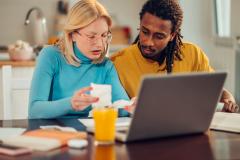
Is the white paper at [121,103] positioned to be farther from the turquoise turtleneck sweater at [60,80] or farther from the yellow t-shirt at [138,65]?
the yellow t-shirt at [138,65]

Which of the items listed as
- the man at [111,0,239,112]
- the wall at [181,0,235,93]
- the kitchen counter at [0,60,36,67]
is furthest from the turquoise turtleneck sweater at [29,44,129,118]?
the wall at [181,0,235,93]

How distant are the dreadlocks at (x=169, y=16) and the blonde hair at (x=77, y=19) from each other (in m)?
0.22

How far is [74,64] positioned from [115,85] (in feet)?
0.61

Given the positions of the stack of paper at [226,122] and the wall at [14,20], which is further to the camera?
the wall at [14,20]

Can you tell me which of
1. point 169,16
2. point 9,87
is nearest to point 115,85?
point 169,16

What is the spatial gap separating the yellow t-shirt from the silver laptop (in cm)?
64

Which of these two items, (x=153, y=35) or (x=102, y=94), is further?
(x=153, y=35)

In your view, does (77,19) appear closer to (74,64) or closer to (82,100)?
(74,64)

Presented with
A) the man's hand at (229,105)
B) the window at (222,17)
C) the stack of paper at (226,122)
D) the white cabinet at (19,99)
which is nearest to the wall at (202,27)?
the window at (222,17)

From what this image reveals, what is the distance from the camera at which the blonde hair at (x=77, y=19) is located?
1.96 meters

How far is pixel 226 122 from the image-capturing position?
1.78m

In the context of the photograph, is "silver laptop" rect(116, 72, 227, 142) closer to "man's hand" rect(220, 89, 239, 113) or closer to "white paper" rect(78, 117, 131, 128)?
"white paper" rect(78, 117, 131, 128)

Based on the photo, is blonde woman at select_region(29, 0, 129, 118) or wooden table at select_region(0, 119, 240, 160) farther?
blonde woman at select_region(29, 0, 129, 118)

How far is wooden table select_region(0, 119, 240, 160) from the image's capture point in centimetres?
134
